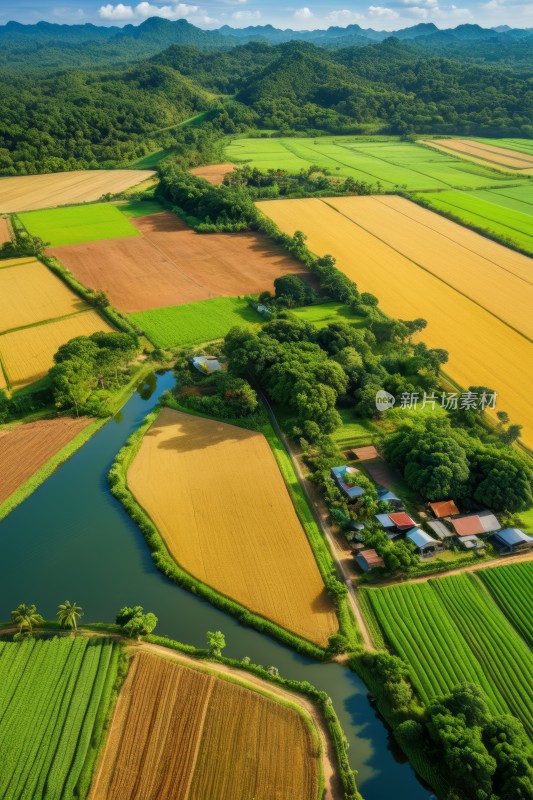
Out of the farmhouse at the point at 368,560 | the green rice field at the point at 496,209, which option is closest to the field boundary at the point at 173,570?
the farmhouse at the point at 368,560

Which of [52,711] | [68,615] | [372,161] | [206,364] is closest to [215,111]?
[372,161]

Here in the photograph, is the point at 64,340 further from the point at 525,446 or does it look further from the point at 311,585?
the point at 525,446

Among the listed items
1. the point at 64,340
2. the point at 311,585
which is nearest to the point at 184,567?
the point at 311,585

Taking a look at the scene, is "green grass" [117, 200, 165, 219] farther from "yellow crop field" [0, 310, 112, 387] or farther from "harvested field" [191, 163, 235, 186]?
"yellow crop field" [0, 310, 112, 387]

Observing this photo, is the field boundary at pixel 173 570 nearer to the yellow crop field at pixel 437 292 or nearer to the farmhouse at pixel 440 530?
the farmhouse at pixel 440 530

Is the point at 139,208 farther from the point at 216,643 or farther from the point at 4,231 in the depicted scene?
the point at 216,643

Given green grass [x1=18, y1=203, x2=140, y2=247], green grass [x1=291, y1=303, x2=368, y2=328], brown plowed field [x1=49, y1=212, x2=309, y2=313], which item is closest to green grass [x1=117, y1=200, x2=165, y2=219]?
green grass [x1=18, y1=203, x2=140, y2=247]
